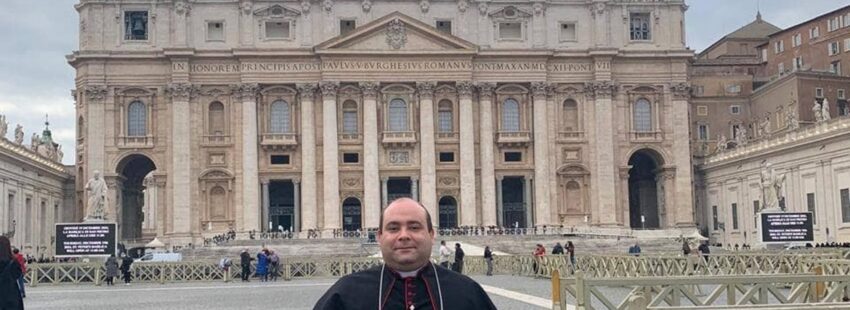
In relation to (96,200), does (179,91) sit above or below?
above

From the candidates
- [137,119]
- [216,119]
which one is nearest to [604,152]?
[216,119]

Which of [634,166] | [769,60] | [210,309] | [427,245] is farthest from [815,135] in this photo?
[427,245]

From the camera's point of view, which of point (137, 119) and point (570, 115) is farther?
point (570, 115)

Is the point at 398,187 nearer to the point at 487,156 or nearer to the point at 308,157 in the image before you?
the point at 487,156

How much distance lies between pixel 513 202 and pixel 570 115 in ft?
23.8

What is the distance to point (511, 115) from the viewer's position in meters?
75.4

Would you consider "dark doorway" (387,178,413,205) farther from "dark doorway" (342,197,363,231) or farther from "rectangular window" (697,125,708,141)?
"rectangular window" (697,125,708,141)

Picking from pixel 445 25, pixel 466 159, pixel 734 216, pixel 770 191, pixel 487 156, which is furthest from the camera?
pixel 445 25

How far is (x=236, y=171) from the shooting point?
239ft

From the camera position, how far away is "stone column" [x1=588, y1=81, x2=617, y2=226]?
73938 mm

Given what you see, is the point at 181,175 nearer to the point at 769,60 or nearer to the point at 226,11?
the point at 226,11

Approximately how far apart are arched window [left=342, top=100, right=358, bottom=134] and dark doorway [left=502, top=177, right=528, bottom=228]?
11079 millimetres

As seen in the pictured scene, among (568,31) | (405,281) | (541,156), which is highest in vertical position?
(568,31)

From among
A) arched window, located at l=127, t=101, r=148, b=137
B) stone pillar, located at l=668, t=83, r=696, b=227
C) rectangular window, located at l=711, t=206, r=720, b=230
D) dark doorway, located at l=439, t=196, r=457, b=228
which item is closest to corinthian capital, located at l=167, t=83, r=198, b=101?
arched window, located at l=127, t=101, r=148, b=137
